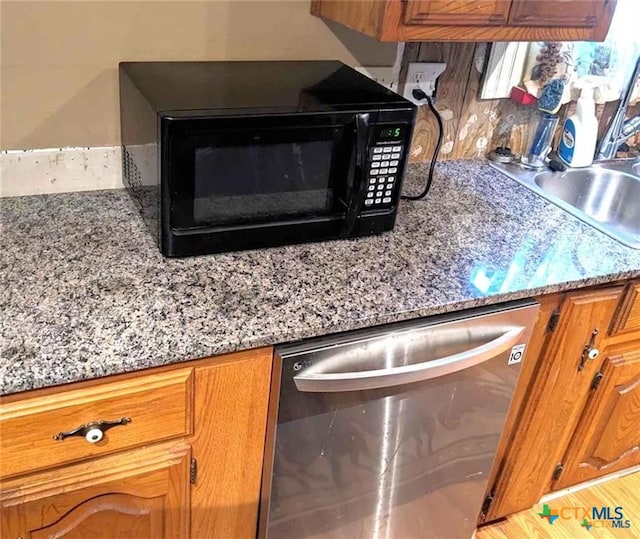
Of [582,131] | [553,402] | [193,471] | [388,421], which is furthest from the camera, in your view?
[582,131]

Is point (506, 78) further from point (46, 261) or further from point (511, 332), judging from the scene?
point (46, 261)

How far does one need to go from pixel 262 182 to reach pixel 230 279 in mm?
187

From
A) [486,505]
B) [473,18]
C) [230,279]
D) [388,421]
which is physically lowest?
[486,505]

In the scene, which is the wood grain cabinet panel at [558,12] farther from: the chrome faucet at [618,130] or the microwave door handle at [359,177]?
the chrome faucet at [618,130]

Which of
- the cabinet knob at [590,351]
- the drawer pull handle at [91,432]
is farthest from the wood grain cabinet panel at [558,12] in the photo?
the drawer pull handle at [91,432]

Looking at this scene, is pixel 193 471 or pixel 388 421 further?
pixel 388 421

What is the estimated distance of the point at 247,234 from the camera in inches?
47.5

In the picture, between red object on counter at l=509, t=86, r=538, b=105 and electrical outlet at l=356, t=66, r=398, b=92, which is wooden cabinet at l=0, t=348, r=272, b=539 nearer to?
electrical outlet at l=356, t=66, r=398, b=92

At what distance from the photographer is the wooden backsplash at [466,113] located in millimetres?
1604

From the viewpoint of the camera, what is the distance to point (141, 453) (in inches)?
41.1

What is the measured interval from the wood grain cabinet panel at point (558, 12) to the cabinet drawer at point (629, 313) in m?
0.55

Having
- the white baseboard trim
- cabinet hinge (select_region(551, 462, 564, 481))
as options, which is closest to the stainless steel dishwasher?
cabinet hinge (select_region(551, 462, 564, 481))

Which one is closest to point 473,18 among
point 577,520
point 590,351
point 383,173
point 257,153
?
point 383,173

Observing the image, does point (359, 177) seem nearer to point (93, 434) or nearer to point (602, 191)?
point (93, 434)
